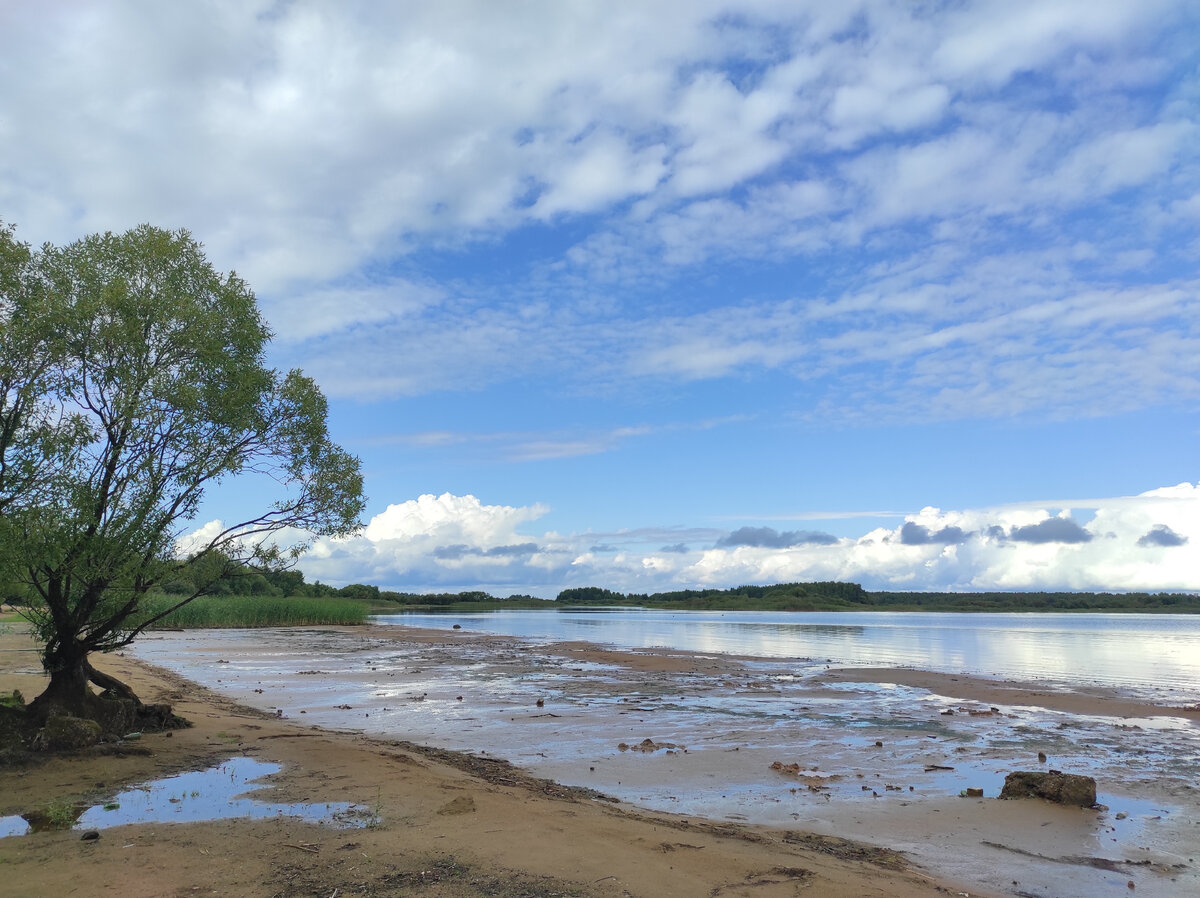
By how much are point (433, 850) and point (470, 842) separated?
0.54 metres

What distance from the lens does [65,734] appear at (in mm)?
13734

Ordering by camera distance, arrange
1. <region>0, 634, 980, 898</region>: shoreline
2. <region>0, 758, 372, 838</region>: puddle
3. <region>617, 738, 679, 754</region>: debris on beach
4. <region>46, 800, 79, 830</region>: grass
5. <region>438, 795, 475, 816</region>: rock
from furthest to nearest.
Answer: <region>617, 738, 679, 754</region>: debris on beach, <region>438, 795, 475, 816</region>: rock, <region>0, 758, 372, 838</region>: puddle, <region>46, 800, 79, 830</region>: grass, <region>0, 634, 980, 898</region>: shoreline

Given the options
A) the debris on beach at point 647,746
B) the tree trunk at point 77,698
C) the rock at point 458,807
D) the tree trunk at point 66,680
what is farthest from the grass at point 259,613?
the rock at point 458,807

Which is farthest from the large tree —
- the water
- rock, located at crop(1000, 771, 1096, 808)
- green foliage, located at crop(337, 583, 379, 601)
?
green foliage, located at crop(337, 583, 379, 601)

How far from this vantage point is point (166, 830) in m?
9.52

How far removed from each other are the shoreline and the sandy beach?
31 millimetres

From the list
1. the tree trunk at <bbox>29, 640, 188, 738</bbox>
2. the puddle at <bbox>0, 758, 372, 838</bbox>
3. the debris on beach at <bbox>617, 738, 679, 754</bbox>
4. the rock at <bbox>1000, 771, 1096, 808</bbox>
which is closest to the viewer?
the puddle at <bbox>0, 758, 372, 838</bbox>

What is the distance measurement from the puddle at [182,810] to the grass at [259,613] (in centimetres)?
6851

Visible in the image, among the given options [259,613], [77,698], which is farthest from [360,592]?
[77,698]

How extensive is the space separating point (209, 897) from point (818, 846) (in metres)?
7.25

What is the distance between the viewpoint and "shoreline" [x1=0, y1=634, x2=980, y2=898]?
781cm

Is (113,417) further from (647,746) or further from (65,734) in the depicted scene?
(647,746)

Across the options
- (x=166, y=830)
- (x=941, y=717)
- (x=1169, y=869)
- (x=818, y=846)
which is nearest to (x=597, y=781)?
(x=818, y=846)

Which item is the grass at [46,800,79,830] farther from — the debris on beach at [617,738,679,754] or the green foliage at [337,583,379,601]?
the green foliage at [337,583,379,601]
